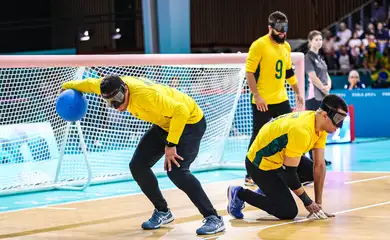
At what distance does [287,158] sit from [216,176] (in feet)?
16.0

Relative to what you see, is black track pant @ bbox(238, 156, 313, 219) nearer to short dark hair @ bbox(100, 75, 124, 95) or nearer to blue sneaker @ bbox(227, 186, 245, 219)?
blue sneaker @ bbox(227, 186, 245, 219)

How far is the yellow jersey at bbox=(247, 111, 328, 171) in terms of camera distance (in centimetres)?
728

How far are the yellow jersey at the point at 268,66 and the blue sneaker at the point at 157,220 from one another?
8.73ft

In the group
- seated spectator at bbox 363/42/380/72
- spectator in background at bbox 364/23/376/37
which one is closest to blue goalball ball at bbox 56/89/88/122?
seated spectator at bbox 363/42/380/72

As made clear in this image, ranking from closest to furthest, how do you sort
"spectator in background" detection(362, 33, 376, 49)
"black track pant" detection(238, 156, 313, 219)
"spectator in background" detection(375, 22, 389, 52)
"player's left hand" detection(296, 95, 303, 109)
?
"black track pant" detection(238, 156, 313, 219) < "player's left hand" detection(296, 95, 303, 109) < "spectator in background" detection(375, 22, 389, 52) < "spectator in background" detection(362, 33, 376, 49)

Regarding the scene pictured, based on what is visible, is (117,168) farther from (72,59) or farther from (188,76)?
(72,59)

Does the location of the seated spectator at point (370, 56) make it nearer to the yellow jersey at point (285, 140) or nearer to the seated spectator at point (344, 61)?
the seated spectator at point (344, 61)

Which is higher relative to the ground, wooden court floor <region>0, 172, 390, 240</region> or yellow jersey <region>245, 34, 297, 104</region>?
yellow jersey <region>245, 34, 297, 104</region>

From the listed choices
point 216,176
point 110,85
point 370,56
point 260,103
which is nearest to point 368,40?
point 370,56

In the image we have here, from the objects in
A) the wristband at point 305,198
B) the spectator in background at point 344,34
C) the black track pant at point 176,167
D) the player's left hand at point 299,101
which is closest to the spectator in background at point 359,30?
the spectator in background at point 344,34

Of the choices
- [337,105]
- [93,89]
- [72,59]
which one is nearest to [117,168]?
[72,59]

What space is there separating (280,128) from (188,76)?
4.89 m

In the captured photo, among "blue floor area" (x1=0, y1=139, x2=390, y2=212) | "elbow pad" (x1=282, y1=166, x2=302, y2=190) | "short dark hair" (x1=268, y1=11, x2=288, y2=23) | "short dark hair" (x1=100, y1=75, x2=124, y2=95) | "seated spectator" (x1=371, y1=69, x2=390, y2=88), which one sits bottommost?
"blue floor area" (x1=0, y1=139, x2=390, y2=212)

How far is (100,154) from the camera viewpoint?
485 inches
